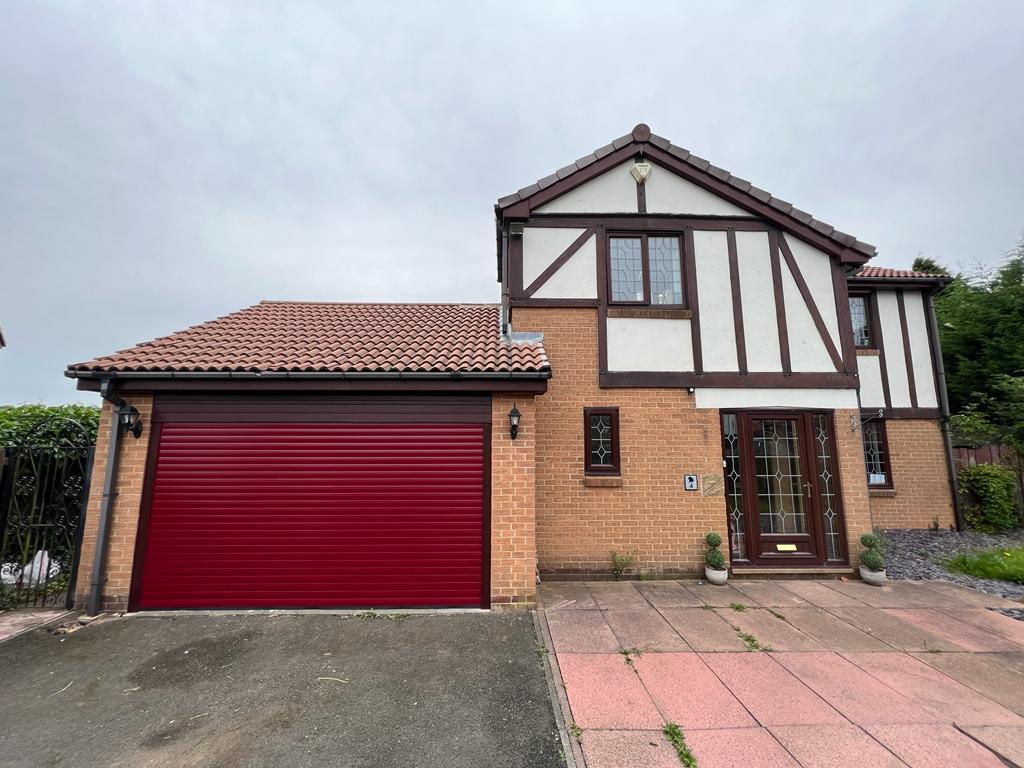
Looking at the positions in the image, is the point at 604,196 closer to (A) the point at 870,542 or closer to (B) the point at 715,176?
(B) the point at 715,176

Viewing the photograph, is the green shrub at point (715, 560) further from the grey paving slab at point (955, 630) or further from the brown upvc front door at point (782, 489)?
the grey paving slab at point (955, 630)

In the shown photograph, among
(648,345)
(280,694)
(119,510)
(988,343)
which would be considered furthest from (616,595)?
(988,343)

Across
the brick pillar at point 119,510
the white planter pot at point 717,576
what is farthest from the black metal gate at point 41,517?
the white planter pot at point 717,576

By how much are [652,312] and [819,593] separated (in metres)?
4.86

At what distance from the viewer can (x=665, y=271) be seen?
23.6ft

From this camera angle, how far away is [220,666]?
383 centimetres

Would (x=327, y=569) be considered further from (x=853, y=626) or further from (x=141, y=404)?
(x=853, y=626)

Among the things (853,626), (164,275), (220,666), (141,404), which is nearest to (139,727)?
(220,666)

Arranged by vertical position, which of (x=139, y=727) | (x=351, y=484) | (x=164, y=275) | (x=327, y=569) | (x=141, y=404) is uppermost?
(x=164, y=275)

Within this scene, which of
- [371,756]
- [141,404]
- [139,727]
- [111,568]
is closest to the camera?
[371,756]

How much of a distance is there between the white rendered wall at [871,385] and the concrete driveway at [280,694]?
32.3 feet

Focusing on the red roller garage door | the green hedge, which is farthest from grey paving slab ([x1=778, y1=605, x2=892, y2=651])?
the green hedge

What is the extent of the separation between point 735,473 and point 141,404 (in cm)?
895

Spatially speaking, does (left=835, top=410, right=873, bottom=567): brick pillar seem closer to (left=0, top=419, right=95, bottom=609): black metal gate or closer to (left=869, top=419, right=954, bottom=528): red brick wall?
(left=869, top=419, right=954, bottom=528): red brick wall
